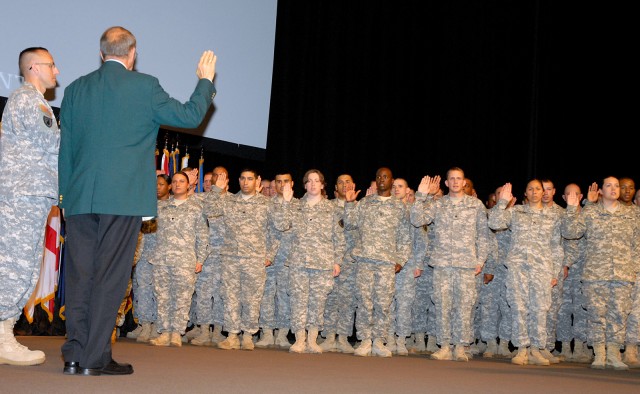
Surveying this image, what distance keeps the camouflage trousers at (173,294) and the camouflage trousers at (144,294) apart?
0.35m

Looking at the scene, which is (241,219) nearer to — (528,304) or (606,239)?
(528,304)

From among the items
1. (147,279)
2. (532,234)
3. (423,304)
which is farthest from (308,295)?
(532,234)

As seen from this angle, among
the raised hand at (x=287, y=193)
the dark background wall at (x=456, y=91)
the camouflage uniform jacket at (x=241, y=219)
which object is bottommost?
the camouflage uniform jacket at (x=241, y=219)

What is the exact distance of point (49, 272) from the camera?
7.73 metres

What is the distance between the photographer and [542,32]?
10.6 metres

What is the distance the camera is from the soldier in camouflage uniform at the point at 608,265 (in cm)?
686

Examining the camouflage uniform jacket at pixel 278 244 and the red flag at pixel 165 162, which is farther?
the red flag at pixel 165 162

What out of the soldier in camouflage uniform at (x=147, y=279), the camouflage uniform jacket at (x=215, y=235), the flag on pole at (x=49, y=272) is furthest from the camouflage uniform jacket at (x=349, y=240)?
the flag on pole at (x=49, y=272)

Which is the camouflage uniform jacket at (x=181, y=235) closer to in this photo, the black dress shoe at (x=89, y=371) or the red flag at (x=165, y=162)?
the red flag at (x=165, y=162)

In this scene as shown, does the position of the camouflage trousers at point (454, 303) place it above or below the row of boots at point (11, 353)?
above

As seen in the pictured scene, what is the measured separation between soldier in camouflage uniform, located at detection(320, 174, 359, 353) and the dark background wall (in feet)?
6.76

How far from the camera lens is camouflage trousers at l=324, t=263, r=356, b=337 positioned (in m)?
7.54

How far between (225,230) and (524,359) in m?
2.87

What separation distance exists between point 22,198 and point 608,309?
5.09 metres
